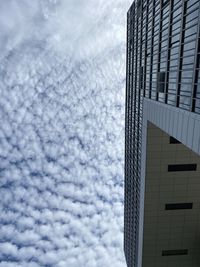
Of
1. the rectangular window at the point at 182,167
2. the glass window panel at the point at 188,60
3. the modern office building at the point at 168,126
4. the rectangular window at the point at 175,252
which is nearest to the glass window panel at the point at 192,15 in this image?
the modern office building at the point at 168,126

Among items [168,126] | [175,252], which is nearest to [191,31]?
[168,126]

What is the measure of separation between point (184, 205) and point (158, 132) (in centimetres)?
1151

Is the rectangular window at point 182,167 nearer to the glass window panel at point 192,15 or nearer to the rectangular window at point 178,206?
the rectangular window at point 178,206

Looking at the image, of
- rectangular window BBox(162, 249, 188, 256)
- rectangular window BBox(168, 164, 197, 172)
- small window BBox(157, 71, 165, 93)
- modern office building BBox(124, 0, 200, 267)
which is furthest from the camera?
rectangular window BBox(162, 249, 188, 256)

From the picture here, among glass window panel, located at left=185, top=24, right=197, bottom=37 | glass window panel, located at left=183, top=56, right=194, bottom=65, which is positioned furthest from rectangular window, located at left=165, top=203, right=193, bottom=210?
glass window panel, located at left=185, top=24, right=197, bottom=37

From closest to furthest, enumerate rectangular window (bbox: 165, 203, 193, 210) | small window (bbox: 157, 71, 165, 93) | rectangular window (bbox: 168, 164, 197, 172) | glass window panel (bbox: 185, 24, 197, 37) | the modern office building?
glass window panel (bbox: 185, 24, 197, 37), the modern office building, small window (bbox: 157, 71, 165, 93), rectangular window (bbox: 168, 164, 197, 172), rectangular window (bbox: 165, 203, 193, 210)

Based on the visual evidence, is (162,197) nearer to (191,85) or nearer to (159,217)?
(159,217)

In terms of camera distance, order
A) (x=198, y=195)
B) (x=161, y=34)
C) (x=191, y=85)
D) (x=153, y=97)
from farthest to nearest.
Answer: (x=198, y=195), (x=153, y=97), (x=161, y=34), (x=191, y=85)

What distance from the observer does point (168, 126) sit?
78.2 feet

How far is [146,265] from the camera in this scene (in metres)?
37.3

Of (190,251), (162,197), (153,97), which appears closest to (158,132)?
(153,97)

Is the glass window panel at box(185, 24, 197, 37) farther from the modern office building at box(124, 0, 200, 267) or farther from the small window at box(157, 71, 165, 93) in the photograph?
the small window at box(157, 71, 165, 93)

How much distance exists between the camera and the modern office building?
2008cm

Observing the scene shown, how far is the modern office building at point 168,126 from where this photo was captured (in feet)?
65.9
